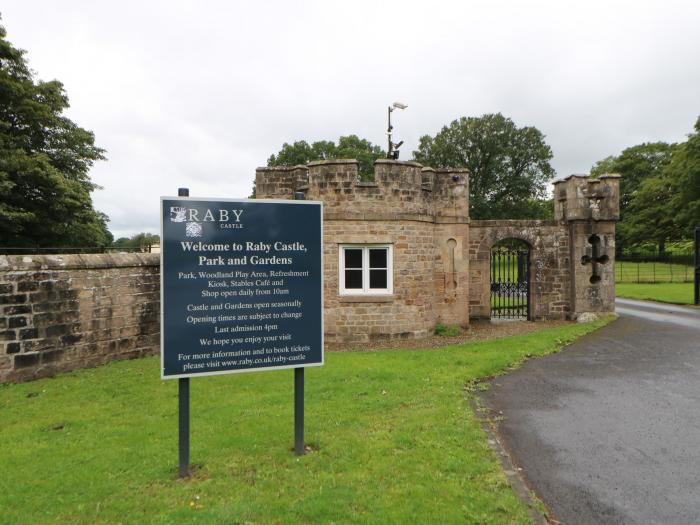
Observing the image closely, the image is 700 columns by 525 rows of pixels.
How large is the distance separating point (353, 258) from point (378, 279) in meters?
0.84

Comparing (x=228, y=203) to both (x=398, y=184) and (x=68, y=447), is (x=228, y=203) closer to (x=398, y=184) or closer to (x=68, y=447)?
(x=68, y=447)

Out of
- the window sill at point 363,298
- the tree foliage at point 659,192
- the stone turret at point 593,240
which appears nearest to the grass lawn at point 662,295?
the stone turret at point 593,240

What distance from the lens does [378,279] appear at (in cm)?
1165

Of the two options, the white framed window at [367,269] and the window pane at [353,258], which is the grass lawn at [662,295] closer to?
the white framed window at [367,269]

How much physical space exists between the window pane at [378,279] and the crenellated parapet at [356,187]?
1.47 m

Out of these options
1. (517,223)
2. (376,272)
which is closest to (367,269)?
(376,272)

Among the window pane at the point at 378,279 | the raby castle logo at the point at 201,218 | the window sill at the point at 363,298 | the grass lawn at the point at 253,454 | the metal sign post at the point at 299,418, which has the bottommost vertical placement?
the grass lawn at the point at 253,454

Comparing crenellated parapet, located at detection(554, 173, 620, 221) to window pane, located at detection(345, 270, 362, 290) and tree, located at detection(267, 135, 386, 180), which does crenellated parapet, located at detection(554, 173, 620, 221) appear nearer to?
window pane, located at detection(345, 270, 362, 290)

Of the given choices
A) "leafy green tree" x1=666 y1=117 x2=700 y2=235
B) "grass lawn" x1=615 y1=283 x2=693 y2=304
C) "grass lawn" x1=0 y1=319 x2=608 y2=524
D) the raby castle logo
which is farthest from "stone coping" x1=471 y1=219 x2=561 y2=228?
"leafy green tree" x1=666 y1=117 x2=700 y2=235

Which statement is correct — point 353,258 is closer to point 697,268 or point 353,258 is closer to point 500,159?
point 697,268

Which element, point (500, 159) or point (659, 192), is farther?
point (500, 159)

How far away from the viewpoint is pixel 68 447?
192 inches

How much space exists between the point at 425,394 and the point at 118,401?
447 cm

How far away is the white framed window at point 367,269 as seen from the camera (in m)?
11.5
